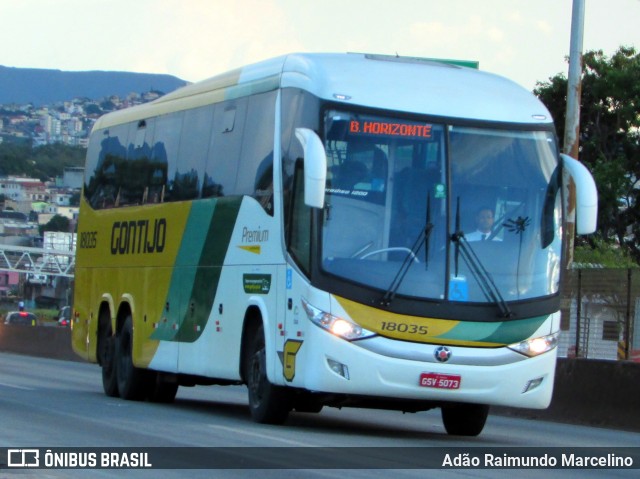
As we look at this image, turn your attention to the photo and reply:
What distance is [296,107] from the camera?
1530 cm

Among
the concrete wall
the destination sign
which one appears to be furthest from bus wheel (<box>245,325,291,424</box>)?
the concrete wall

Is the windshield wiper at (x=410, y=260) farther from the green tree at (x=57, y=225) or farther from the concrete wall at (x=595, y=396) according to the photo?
the green tree at (x=57, y=225)

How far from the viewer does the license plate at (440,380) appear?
14.3 m

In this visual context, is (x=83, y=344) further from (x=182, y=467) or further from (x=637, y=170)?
(x=637, y=170)

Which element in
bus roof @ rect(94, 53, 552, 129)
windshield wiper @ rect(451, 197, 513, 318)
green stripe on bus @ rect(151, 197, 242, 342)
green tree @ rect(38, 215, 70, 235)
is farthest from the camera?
green tree @ rect(38, 215, 70, 235)

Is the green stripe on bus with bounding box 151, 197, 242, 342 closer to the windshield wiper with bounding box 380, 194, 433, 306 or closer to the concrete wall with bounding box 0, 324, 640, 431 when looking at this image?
the windshield wiper with bounding box 380, 194, 433, 306

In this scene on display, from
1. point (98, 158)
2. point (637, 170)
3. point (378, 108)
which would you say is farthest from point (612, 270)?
point (637, 170)

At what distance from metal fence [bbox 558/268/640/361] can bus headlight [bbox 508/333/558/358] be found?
6.81 m

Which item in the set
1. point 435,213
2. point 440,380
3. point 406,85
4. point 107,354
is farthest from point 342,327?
A: point 107,354

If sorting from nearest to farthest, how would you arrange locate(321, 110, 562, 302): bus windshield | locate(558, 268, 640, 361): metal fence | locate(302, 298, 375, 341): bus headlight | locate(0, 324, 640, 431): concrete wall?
1. locate(302, 298, 375, 341): bus headlight
2. locate(321, 110, 562, 302): bus windshield
3. locate(0, 324, 640, 431): concrete wall
4. locate(558, 268, 640, 361): metal fence

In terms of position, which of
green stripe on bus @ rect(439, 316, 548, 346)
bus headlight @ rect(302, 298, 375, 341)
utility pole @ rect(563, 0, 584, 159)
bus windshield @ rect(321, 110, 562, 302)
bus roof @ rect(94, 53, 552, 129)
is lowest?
bus headlight @ rect(302, 298, 375, 341)

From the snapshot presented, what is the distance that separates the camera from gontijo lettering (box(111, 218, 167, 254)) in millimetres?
19812

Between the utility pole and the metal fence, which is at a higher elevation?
the utility pole

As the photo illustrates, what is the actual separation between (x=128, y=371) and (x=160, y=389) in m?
0.51
